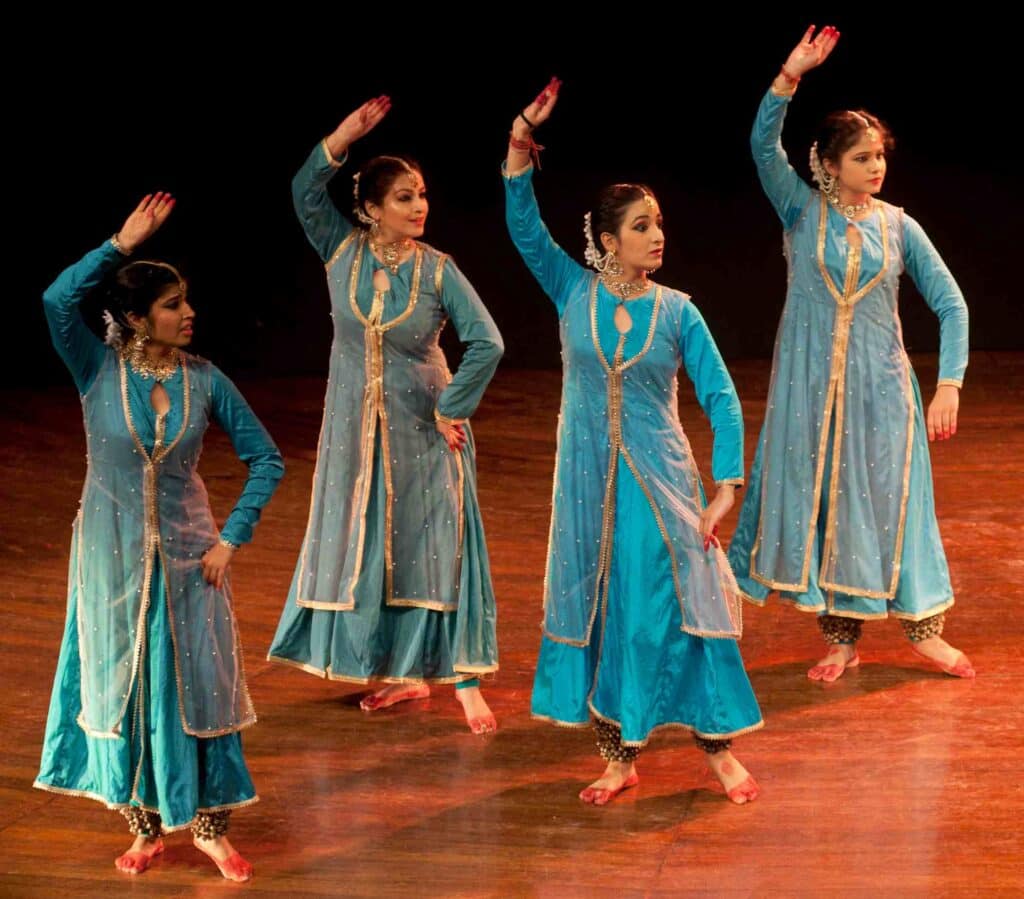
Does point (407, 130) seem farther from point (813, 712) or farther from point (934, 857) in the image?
point (934, 857)

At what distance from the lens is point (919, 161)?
888 cm

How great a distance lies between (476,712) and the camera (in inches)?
173

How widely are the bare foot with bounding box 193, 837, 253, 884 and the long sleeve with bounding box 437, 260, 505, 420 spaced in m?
1.23

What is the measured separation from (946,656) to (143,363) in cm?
219

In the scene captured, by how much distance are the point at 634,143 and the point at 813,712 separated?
5026 millimetres

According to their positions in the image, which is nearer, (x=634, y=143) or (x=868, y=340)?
(x=868, y=340)

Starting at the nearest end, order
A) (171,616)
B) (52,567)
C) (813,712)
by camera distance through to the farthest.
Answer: (171,616) < (813,712) < (52,567)

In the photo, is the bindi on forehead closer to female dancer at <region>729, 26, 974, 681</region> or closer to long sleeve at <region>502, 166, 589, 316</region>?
long sleeve at <region>502, 166, 589, 316</region>

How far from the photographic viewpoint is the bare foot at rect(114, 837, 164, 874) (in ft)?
11.7

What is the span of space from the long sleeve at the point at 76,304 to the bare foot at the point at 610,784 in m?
1.36

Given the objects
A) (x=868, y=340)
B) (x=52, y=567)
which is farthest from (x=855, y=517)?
(x=52, y=567)

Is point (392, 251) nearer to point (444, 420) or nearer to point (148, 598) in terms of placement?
point (444, 420)

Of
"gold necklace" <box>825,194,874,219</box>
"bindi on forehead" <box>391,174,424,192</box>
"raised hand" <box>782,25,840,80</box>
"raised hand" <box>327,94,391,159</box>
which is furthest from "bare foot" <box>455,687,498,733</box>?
"raised hand" <box>782,25,840,80</box>

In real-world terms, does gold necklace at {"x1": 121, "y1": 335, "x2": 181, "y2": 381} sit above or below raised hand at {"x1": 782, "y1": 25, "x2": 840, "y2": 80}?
below
